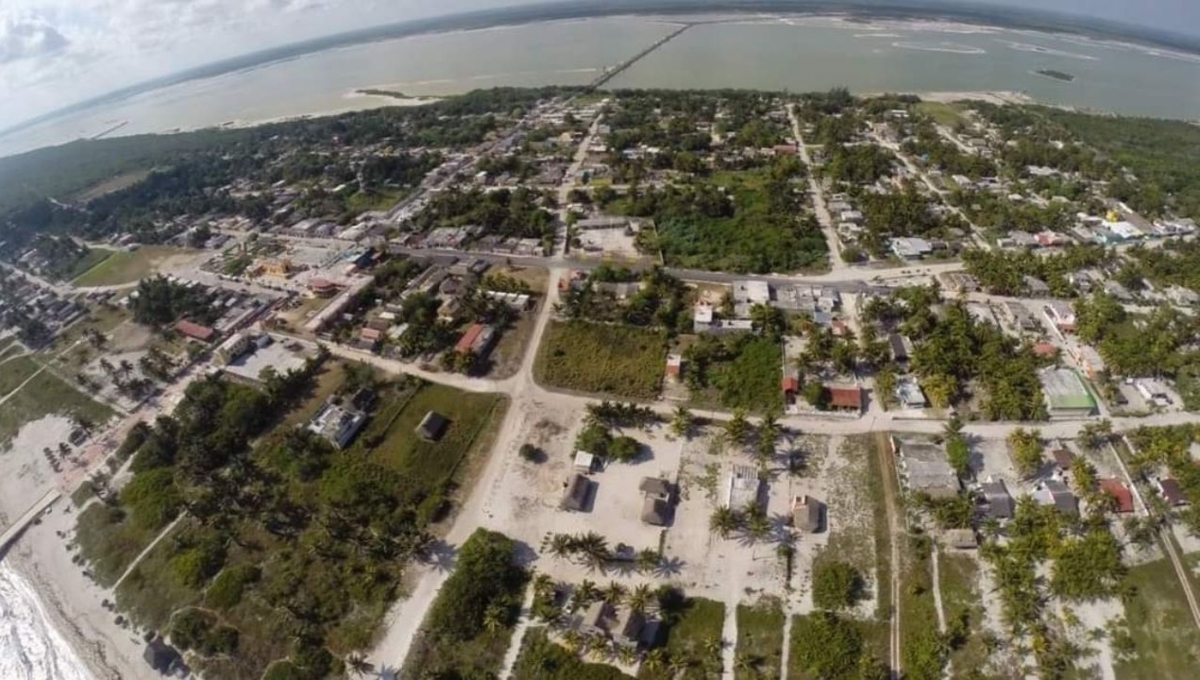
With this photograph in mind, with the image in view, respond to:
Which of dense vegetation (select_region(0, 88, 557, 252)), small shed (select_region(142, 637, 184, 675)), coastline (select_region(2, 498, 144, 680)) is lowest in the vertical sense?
coastline (select_region(2, 498, 144, 680))

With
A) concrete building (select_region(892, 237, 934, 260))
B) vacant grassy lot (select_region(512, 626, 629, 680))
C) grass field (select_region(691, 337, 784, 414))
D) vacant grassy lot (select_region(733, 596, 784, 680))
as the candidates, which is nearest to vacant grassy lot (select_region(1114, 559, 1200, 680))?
vacant grassy lot (select_region(733, 596, 784, 680))

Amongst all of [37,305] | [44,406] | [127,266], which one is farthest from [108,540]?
[127,266]

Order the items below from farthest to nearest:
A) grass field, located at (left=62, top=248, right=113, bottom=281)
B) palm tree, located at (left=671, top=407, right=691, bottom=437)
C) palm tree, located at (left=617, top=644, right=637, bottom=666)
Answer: grass field, located at (left=62, top=248, right=113, bottom=281) < palm tree, located at (left=671, top=407, right=691, bottom=437) < palm tree, located at (left=617, top=644, right=637, bottom=666)

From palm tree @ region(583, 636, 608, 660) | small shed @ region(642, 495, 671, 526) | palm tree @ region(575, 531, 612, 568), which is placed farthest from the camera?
small shed @ region(642, 495, 671, 526)

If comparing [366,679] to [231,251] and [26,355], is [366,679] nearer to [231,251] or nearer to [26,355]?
[26,355]

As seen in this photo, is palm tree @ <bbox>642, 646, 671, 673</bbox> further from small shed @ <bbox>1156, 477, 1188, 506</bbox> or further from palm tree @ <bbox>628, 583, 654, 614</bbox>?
small shed @ <bbox>1156, 477, 1188, 506</bbox>

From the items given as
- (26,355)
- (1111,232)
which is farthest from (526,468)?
(1111,232)
